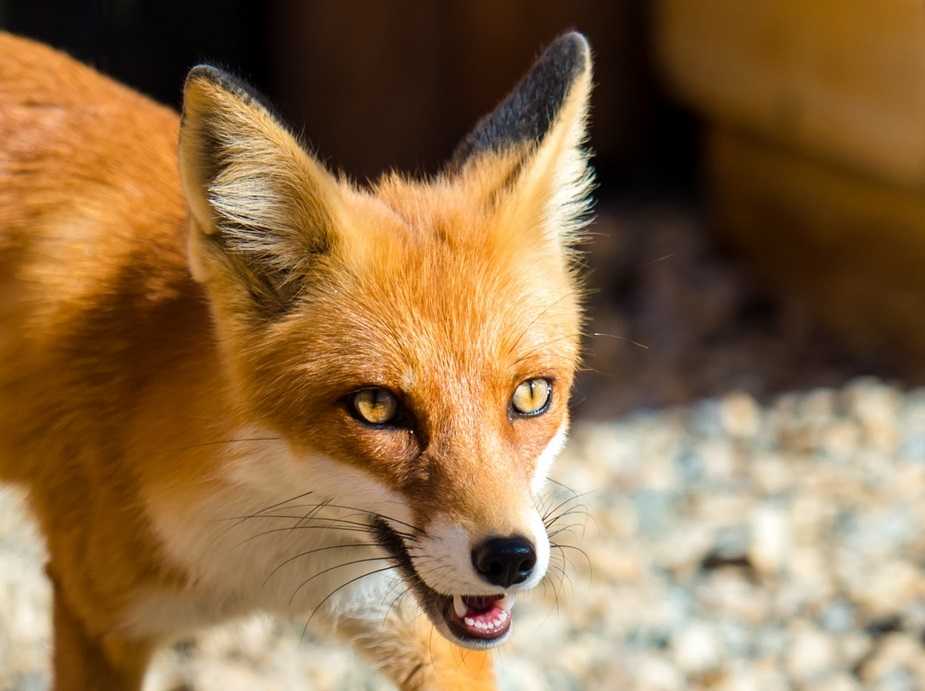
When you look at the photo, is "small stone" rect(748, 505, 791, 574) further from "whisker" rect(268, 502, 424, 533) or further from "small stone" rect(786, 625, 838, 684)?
"whisker" rect(268, 502, 424, 533)

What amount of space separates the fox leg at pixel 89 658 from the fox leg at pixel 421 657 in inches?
18.5

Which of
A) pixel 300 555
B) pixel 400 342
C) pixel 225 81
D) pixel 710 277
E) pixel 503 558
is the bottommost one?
pixel 710 277

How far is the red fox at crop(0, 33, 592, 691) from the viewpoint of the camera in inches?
95.5

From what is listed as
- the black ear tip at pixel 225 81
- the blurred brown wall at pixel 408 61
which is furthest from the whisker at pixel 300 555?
the blurred brown wall at pixel 408 61

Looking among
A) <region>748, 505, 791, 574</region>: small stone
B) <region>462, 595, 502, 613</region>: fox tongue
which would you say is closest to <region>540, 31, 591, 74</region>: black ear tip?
<region>462, 595, 502, 613</region>: fox tongue

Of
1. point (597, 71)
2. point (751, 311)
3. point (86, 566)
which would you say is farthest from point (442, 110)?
point (86, 566)

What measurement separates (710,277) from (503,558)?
438cm

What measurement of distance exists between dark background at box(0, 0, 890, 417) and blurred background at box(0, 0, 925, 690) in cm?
1

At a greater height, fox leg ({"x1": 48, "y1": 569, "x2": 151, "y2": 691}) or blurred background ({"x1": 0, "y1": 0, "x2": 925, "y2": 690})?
fox leg ({"x1": 48, "y1": 569, "x2": 151, "y2": 691})

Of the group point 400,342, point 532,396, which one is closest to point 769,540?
point 532,396

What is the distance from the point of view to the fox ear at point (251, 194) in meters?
2.45

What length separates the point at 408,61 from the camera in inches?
263

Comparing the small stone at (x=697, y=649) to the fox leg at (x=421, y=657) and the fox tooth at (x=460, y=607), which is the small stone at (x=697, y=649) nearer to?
the fox leg at (x=421, y=657)

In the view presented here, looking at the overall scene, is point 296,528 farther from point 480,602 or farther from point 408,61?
point 408,61
